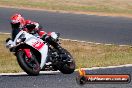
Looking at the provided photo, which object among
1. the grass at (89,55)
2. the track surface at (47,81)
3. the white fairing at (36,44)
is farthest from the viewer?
the grass at (89,55)

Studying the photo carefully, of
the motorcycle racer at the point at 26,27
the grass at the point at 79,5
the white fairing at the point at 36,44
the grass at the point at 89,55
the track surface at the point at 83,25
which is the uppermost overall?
the motorcycle racer at the point at 26,27

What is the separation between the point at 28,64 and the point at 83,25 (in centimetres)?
1407

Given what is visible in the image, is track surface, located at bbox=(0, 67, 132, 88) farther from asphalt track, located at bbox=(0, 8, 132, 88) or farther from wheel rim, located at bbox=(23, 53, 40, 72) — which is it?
asphalt track, located at bbox=(0, 8, 132, 88)

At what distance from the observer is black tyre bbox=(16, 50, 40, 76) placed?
1303 cm

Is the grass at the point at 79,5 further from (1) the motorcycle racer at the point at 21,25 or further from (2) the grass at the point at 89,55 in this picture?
(1) the motorcycle racer at the point at 21,25

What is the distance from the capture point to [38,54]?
536 inches

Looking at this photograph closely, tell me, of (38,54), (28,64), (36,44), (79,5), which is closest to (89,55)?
(38,54)

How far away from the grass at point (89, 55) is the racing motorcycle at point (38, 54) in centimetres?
84

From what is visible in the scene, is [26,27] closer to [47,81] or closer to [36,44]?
[36,44]

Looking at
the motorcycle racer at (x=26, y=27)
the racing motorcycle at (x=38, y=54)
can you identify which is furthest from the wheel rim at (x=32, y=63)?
the motorcycle racer at (x=26, y=27)

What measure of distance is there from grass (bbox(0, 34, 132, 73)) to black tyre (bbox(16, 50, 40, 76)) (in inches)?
36.3

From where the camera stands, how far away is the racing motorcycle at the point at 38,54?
13156 mm

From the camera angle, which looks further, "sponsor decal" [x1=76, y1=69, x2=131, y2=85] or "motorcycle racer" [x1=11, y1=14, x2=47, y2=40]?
"motorcycle racer" [x1=11, y1=14, x2=47, y2=40]

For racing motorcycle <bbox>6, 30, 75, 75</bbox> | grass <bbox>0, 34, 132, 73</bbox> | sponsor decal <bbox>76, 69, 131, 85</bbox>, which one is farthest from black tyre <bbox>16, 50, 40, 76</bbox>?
sponsor decal <bbox>76, 69, 131, 85</bbox>
